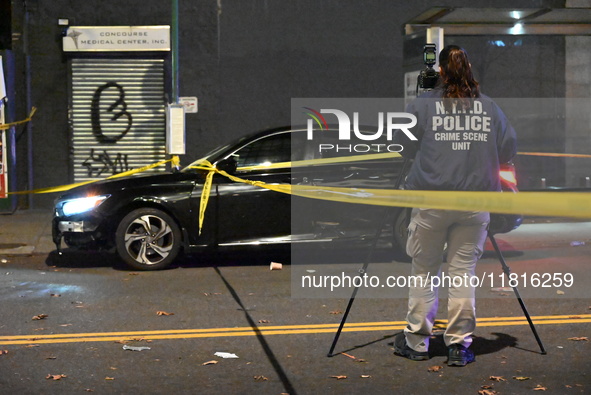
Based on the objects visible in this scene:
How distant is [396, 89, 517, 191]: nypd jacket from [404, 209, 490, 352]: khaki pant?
211 millimetres

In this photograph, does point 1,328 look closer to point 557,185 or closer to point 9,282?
point 9,282

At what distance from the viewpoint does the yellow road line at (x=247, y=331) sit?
759 centimetres

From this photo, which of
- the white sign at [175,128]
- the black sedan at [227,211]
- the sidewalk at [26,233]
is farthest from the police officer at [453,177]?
the white sign at [175,128]

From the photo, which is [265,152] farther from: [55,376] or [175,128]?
[55,376]

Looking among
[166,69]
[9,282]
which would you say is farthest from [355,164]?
[166,69]

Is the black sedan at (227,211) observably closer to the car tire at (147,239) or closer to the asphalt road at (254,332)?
the car tire at (147,239)

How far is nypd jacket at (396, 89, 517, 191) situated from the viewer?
655 cm

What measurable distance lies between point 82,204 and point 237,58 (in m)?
6.94

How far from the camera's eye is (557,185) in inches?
717

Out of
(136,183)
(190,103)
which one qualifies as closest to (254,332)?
(136,183)

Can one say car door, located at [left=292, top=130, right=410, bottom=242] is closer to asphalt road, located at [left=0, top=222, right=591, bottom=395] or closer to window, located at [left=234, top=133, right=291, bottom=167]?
window, located at [left=234, top=133, right=291, bottom=167]

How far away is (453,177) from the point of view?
6555 mm

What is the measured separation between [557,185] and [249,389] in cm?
1315

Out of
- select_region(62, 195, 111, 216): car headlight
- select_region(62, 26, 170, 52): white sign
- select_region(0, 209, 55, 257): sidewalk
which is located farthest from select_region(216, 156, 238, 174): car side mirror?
select_region(62, 26, 170, 52): white sign
